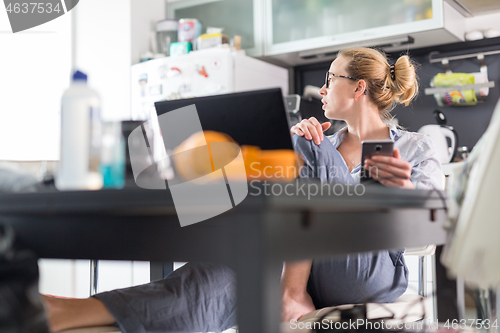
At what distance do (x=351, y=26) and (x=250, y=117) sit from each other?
219cm

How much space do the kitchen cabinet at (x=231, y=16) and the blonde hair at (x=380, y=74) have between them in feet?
4.60

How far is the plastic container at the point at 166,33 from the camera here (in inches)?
129

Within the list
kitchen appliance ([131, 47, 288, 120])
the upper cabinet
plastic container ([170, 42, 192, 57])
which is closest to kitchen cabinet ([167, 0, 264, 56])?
the upper cabinet

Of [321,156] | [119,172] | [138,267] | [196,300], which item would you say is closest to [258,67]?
[138,267]

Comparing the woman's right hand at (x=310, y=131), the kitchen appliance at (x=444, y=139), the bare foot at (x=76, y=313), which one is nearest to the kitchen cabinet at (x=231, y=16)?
the kitchen appliance at (x=444, y=139)

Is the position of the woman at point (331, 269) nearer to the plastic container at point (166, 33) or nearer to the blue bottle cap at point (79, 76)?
the blue bottle cap at point (79, 76)

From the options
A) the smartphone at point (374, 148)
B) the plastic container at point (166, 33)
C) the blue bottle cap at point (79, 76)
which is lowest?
the smartphone at point (374, 148)

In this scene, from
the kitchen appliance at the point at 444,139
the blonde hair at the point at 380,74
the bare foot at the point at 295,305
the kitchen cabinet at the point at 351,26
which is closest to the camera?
the bare foot at the point at 295,305

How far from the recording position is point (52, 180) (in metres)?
0.63

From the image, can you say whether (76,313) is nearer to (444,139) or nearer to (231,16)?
(444,139)

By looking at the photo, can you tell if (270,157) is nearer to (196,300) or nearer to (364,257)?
(196,300)

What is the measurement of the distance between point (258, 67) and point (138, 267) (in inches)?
55.8

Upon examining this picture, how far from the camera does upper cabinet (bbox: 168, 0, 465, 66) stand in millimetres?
2629

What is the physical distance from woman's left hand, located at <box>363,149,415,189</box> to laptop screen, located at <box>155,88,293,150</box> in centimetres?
17
